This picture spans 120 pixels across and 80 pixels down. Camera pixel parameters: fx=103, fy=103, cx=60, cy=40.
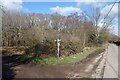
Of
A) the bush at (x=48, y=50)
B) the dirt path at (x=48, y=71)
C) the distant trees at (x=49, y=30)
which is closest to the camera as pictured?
the dirt path at (x=48, y=71)

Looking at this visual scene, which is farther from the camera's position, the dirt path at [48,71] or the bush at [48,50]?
the bush at [48,50]

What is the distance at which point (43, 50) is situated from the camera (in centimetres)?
1109

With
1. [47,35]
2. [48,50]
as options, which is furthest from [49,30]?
[48,50]

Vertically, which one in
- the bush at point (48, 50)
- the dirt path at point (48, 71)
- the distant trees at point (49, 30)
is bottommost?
the dirt path at point (48, 71)

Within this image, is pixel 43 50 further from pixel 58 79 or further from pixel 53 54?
pixel 58 79

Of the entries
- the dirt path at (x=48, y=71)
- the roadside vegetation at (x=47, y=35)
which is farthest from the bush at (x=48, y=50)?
the dirt path at (x=48, y=71)

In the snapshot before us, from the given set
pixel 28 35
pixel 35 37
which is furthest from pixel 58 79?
pixel 28 35

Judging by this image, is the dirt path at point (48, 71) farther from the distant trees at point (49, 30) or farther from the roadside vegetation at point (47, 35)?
the distant trees at point (49, 30)

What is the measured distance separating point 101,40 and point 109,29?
28.0ft

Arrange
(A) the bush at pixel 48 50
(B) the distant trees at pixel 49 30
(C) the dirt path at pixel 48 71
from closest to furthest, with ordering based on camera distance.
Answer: (C) the dirt path at pixel 48 71 → (A) the bush at pixel 48 50 → (B) the distant trees at pixel 49 30

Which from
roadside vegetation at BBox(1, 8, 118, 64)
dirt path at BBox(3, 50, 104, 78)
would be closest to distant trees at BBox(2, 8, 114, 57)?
roadside vegetation at BBox(1, 8, 118, 64)

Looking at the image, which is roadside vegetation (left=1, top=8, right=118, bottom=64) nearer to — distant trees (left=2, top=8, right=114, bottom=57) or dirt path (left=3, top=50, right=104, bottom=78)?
distant trees (left=2, top=8, right=114, bottom=57)

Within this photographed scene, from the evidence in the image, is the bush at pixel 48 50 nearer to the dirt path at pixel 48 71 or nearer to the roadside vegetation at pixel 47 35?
the roadside vegetation at pixel 47 35

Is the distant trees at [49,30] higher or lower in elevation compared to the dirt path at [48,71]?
higher
